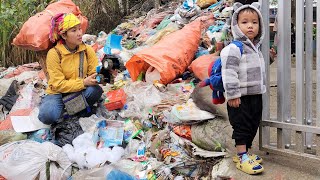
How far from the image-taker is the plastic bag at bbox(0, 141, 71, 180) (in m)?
3.15

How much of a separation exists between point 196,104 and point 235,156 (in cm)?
84

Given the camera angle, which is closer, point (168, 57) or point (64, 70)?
point (64, 70)

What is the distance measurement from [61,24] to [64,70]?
0.45 meters

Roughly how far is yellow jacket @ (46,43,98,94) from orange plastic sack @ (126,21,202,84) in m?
0.95

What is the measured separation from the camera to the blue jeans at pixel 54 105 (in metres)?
3.89

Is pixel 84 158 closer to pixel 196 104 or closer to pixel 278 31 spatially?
pixel 196 104

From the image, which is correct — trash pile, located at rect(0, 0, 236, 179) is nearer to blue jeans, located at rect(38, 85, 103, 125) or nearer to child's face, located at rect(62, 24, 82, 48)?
blue jeans, located at rect(38, 85, 103, 125)

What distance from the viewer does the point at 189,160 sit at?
10.2 feet

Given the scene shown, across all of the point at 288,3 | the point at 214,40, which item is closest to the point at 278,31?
the point at 288,3

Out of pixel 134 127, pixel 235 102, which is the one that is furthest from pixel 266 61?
pixel 134 127

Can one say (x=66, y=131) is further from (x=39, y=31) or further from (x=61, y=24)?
(x=39, y=31)

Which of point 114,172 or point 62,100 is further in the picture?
A: point 62,100

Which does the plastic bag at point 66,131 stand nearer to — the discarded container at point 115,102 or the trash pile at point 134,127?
the trash pile at point 134,127

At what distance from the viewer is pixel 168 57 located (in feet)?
15.9
